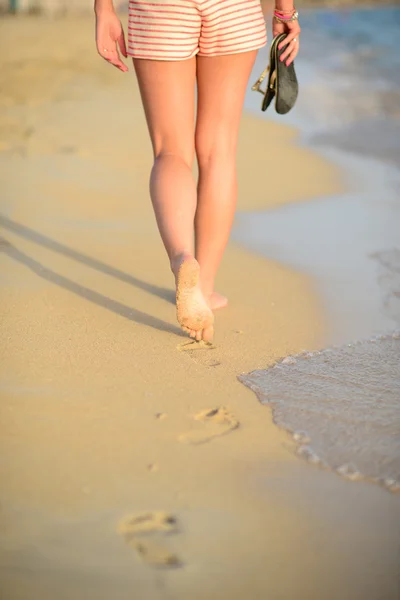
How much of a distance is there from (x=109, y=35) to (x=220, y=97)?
1.25 ft

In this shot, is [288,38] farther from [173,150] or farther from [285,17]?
[173,150]

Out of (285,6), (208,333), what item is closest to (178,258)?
(208,333)

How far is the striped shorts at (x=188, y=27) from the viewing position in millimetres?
2184

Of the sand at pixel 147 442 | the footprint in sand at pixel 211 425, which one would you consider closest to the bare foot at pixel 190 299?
the sand at pixel 147 442

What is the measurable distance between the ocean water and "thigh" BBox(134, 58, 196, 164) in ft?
2.44

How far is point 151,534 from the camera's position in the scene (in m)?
1.48

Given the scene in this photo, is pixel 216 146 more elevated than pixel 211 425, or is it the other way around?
pixel 216 146

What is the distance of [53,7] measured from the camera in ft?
61.8

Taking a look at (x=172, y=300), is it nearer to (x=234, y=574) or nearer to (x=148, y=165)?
(x=234, y=574)

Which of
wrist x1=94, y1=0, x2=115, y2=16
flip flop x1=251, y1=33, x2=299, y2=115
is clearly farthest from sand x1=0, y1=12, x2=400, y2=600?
wrist x1=94, y1=0, x2=115, y2=16

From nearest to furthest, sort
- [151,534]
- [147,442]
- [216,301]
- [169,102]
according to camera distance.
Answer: [151,534] < [147,442] < [169,102] < [216,301]

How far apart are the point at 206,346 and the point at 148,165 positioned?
8.15 feet

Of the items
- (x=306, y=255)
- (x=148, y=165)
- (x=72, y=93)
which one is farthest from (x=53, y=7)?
(x=306, y=255)

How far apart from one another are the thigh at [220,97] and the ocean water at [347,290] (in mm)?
729
